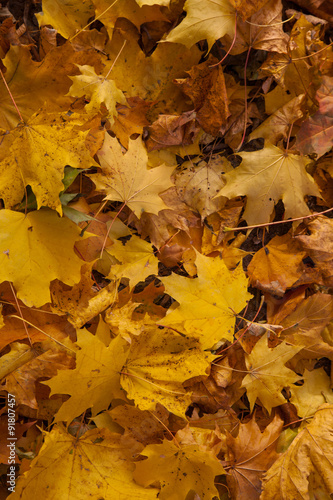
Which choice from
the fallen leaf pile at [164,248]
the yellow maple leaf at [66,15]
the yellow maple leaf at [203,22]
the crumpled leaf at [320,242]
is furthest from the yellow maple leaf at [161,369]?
the yellow maple leaf at [66,15]

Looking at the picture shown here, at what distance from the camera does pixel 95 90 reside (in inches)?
39.5

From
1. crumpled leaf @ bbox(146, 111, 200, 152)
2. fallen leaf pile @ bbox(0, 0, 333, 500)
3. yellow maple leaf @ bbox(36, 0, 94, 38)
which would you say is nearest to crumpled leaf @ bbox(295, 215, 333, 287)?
fallen leaf pile @ bbox(0, 0, 333, 500)

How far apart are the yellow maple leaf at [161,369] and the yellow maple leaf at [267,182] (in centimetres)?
40

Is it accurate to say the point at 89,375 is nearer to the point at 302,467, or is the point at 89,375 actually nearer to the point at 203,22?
the point at 302,467

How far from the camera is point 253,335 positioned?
1146 mm

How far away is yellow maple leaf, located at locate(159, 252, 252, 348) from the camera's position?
97 cm

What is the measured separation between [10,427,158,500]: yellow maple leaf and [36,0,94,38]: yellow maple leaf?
3.50 ft

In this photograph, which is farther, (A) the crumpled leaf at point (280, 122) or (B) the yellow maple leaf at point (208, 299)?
(A) the crumpled leaf at point (280, 122)

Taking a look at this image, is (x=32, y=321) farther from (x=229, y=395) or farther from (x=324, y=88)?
(x=324, y=88)

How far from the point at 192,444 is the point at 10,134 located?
937 millimetres

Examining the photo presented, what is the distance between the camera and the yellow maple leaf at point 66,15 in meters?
1.01

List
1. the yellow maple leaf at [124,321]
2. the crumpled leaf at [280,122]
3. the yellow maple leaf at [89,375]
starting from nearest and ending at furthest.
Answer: the yellow maple leaf at [89,375] → the yellow maple leaf at [124,321] → the crumpled leaf at [280,122]

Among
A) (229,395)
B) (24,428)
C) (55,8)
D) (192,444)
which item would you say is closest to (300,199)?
(229,395)

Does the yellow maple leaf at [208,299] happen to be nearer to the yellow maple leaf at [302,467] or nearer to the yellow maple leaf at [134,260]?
the yellow maple leaf at [134,260]
